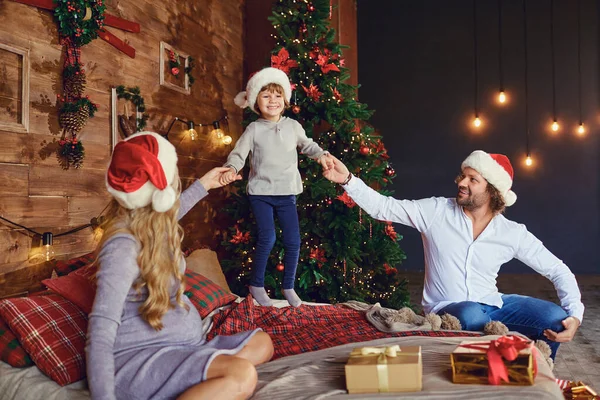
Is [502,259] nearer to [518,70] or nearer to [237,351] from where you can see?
[237,351]

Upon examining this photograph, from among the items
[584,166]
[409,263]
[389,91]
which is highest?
[389,91]

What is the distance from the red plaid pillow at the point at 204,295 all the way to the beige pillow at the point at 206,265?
41cm

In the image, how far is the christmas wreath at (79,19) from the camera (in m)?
2.72

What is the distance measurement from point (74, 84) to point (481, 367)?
2351mm

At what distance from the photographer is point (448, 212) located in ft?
9.48

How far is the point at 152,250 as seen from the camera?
173cm

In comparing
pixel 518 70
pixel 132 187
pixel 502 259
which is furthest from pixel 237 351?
pixel 518 70

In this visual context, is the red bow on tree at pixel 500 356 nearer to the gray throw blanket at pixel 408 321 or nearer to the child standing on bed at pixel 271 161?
the gray throw blanket at pixel 408 321

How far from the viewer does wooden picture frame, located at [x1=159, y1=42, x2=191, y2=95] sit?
3.77m

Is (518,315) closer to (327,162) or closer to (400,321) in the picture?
(400,321)

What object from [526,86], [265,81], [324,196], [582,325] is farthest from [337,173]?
[526,86]

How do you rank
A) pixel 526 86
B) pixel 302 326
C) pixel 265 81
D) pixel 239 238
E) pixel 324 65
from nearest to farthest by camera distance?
pixel 302 326 → pixel 265 81 → pixel 324 65 → pixel 239 238 → pixel 526 86

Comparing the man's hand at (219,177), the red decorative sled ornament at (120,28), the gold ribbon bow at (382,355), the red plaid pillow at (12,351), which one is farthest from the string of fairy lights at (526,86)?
the red plaid pillow at (12,351)

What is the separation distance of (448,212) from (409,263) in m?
4.72
